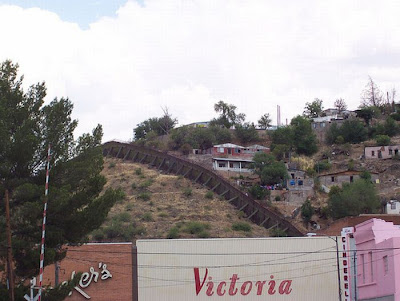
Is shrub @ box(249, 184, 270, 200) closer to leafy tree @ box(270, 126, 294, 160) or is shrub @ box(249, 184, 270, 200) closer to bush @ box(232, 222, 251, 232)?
bush @ box(232, 222, 251, 232)

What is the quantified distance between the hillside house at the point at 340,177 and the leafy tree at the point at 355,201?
40.3ft

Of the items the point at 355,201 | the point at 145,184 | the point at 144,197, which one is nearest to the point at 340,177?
the point at 355,201

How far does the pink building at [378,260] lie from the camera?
3397 cm

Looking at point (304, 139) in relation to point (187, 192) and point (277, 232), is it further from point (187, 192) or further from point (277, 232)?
point (277, 232)

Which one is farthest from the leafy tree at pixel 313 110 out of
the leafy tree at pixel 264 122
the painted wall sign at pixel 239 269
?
the painted wall sign at pixel 239 269

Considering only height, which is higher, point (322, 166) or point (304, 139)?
point (304, 139)

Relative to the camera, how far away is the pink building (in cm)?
3397

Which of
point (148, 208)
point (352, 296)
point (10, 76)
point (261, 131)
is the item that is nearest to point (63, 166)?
point (10, 76)

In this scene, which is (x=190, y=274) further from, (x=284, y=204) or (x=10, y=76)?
(x=284, y=204)

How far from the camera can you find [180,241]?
4950 centimetres

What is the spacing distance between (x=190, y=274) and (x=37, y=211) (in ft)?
68.2

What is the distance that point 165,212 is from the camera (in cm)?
8231

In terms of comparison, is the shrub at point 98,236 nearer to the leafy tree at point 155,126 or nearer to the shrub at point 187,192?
the shrub at point 187,192

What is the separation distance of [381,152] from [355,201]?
27215 millimetres
